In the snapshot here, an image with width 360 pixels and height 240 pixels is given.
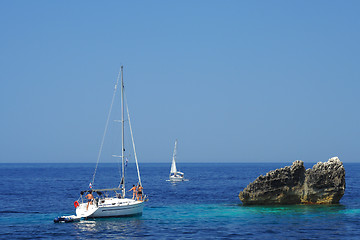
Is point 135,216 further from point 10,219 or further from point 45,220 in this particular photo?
point 10,219

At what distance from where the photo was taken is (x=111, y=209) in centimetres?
5391

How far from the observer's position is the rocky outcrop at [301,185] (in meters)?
63.0

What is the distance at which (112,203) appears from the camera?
5419 centimetres

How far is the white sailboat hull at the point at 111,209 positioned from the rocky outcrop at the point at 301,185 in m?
18.4

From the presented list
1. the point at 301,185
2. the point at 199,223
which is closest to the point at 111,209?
the point at 199,223

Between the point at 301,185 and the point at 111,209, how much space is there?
26637 millimetres

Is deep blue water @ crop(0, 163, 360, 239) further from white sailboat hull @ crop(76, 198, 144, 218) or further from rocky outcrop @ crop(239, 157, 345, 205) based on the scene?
rocky outcrop @ crop(239, 157, 345, 205)

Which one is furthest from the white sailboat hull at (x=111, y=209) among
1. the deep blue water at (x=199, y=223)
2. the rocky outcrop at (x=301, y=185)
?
the rocky outcrop at (x=301, y=185)

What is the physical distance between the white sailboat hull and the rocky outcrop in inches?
725

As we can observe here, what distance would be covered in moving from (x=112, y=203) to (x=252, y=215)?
55.6 feet

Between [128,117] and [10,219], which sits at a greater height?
[128,117]

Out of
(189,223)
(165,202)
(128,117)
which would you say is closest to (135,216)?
(189,223)

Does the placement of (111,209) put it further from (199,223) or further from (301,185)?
→ (301,185)

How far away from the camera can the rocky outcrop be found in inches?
2479
